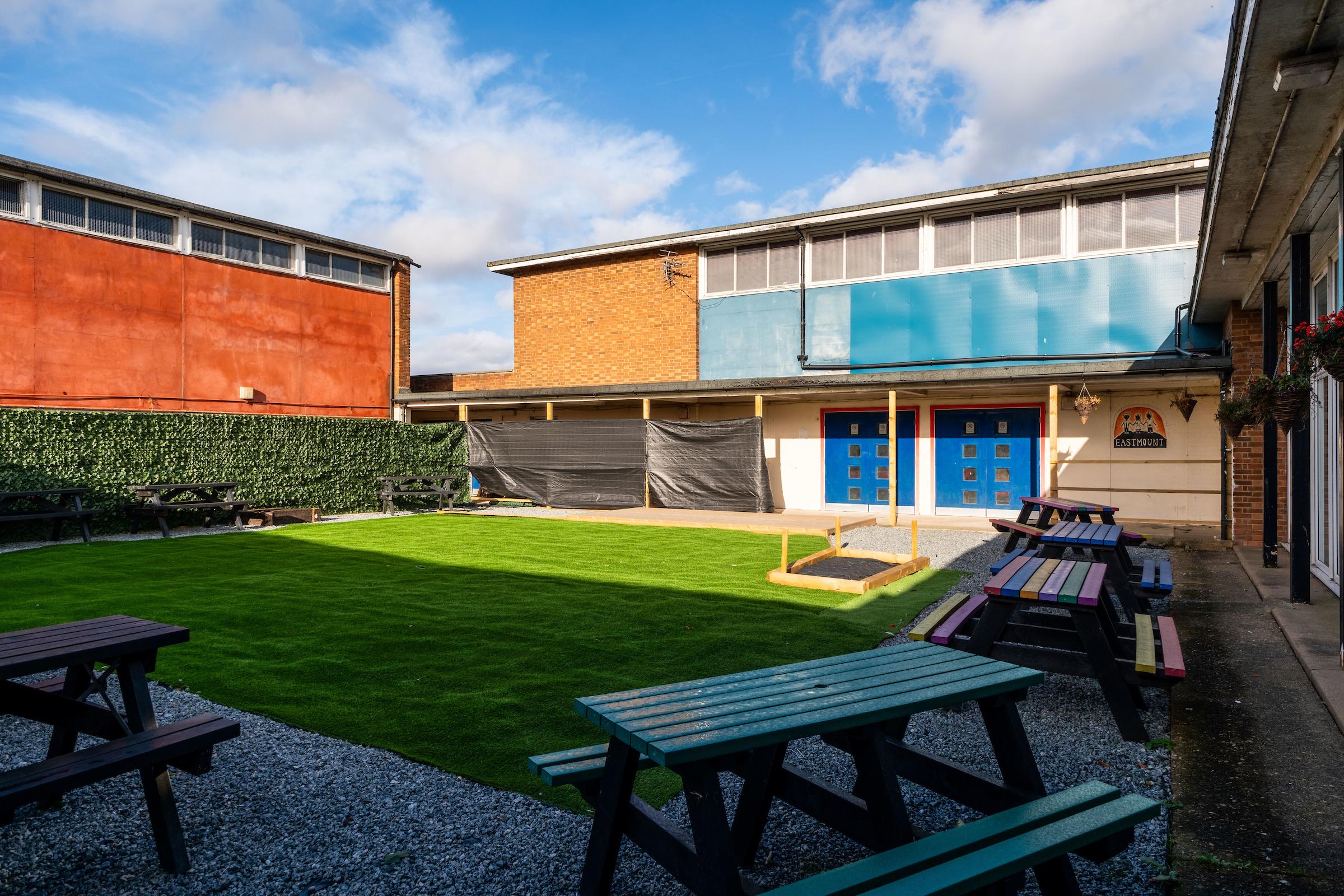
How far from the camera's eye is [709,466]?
15.6 meters

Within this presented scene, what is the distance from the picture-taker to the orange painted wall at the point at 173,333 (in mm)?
13891

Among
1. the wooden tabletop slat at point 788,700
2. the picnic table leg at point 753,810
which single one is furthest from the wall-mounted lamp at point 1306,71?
the picnic table leg at point 753,810

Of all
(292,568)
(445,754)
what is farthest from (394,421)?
(445,754)

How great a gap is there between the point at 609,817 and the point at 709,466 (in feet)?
44.1

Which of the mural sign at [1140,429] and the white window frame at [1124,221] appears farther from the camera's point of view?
the mural sign at [1140,429]

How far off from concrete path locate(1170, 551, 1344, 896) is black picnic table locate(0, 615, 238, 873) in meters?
3.23

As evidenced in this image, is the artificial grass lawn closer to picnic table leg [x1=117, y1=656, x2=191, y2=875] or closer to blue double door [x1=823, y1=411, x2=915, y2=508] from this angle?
picnic table leg [x1=117, y1=656, x2=191, y2=875]

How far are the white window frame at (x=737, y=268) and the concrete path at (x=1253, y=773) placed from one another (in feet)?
40.5

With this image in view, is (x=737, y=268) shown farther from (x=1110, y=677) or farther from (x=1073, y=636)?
(x=1110, y=677)

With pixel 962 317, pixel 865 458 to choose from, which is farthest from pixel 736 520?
pixel 962 317

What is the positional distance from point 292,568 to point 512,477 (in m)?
9.11

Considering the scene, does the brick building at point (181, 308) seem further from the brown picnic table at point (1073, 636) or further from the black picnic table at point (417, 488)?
the brown picnic table at point (1073, 636)

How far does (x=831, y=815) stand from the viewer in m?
→ 2.36

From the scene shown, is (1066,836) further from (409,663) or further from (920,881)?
(409,663)
